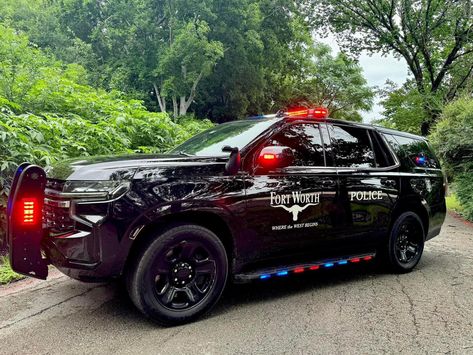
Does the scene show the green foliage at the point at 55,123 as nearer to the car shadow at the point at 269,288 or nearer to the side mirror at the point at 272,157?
the car shadow at the point at 269,288

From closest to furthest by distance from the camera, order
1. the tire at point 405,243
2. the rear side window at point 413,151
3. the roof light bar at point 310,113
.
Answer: the roof light bar at point 310,113 < the tire at point 405,243 < the rear side window at point 413,151

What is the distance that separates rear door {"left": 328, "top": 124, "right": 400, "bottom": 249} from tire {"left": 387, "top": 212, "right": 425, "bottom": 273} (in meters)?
0.25

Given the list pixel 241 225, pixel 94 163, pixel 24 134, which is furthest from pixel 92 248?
pixel 24 134

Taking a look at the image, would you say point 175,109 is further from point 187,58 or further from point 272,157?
point 272,157

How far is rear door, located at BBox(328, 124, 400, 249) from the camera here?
4.24 metres

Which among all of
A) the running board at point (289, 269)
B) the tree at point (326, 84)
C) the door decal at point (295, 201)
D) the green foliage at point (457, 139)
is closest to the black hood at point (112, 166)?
the door decal at point (295, 201)

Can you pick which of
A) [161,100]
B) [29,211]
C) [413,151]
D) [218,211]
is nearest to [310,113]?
[218,211]

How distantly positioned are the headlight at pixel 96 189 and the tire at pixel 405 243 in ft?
11.0

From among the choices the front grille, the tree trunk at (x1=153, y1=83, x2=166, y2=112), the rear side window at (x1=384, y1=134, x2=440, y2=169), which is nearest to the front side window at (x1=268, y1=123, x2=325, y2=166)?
the rear side window at (x1=384, y1=134, x2=440, y2=169)

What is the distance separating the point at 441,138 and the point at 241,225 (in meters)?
9.75

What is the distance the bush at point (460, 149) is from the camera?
10.0 metres

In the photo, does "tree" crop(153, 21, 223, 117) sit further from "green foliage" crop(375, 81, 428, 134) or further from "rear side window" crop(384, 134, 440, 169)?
"rear side window" crop(384, 134, 440, 169)

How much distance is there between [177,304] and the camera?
10.6ft

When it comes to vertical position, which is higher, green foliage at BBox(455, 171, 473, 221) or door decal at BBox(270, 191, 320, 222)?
door decal at BBox(270, 191, 320, 222)
